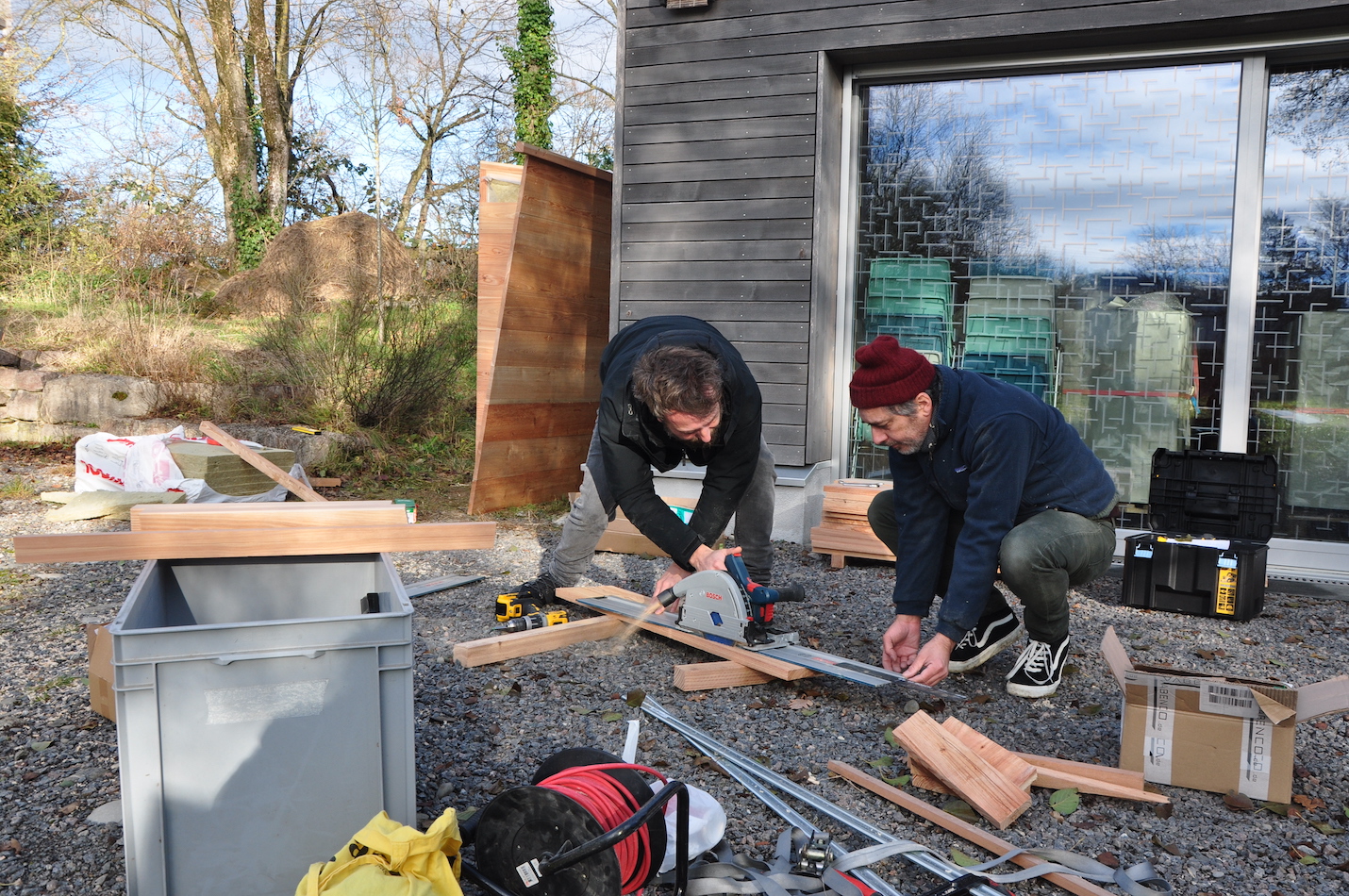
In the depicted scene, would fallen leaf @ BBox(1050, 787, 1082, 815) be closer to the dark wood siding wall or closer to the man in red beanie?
the man in red beanie

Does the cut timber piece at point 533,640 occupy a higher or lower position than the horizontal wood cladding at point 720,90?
lower

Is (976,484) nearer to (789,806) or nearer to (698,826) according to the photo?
(789,806)

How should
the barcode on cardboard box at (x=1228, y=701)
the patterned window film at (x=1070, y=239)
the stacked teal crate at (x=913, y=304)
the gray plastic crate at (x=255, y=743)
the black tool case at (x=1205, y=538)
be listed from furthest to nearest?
1. the stacked teal crate at (x=913, y=304)
2. the patterned window film at (x=1070, y=239)
3. the black tool case at (x=1205, y=538)
4. the barcode on cardboard box at (x=1228, y=701)
5. the gray plastic crate at (x=255, y=743)

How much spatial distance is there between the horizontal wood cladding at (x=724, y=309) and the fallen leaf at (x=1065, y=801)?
13.7 feet

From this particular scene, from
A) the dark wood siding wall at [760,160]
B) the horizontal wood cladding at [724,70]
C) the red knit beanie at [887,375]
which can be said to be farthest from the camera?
the horizontal wood cladding at [724,70]

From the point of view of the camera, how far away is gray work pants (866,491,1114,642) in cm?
328

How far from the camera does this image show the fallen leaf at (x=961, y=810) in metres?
2.61

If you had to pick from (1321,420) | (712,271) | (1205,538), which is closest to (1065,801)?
(1205,538)

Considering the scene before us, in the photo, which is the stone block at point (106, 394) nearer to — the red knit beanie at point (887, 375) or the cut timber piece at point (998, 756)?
the red knit beanie at point (887, 375)

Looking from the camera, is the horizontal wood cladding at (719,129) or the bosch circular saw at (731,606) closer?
the bosch circular saw at (731,606)

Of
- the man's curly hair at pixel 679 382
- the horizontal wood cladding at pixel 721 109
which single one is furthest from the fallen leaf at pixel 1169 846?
the horizontal wood cladding at pixel 721 109

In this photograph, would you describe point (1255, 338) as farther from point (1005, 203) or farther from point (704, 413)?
point (704, 413)

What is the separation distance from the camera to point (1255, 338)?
5.86m

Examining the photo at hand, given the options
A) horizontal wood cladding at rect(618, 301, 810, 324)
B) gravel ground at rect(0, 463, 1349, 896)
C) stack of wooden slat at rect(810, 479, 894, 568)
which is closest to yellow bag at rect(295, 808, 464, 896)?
gravel ground at rect(0, 463, 1349, 896)
